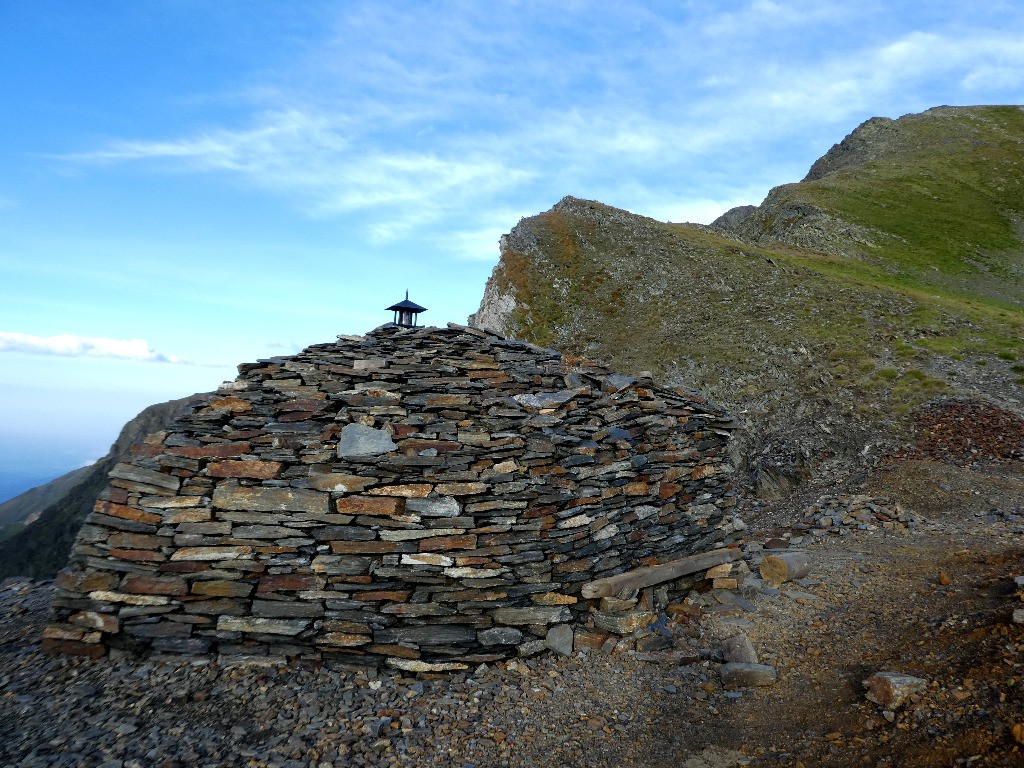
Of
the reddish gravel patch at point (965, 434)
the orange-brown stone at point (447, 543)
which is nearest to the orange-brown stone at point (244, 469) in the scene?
the orange-brown stone at point (447, 543)

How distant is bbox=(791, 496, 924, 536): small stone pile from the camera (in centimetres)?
1441

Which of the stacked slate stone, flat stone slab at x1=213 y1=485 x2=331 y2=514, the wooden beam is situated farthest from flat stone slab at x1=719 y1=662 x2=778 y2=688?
flat stone slab at x1=213 y1=485 x2=331 y2=514

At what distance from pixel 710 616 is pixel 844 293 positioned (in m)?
27.7

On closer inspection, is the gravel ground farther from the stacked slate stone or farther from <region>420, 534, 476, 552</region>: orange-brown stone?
<region>420, 534, 476, 552</region>: orange-brown stone

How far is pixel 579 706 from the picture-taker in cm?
704

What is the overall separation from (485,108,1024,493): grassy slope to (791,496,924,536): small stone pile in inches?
160

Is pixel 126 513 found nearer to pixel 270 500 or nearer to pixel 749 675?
pixel 270 500

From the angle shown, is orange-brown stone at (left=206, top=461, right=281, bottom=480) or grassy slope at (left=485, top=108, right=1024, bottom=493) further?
grassy slope at (left=485, top=108, right=1024, bottom=493)

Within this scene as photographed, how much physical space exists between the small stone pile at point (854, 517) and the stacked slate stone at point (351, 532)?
325 inches

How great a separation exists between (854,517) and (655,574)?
29.7ft

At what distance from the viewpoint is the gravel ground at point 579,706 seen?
569cm

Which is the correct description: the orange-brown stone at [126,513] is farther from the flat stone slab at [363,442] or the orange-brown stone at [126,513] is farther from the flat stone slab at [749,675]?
the flat stone slab at [749,675]

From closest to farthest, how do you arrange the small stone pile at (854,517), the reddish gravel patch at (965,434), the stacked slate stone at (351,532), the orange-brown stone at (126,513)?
the stacked slate stone at (351,532)
the orange-brown stone at (126,513)
the small stone pile at (854,517)
the reddish gravel patch at (965,434)

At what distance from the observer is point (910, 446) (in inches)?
757
